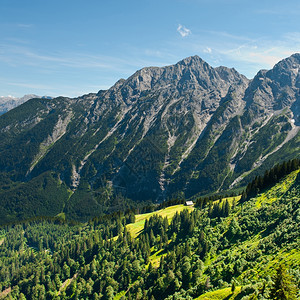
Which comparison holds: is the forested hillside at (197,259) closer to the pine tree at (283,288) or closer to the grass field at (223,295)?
the grass field at (223,295)

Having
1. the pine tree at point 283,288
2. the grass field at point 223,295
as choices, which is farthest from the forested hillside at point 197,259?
the pine tree at point 283,288

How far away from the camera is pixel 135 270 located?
4117 inches

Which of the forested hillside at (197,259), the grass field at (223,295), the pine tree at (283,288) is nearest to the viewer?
the pine tree at (283,288)

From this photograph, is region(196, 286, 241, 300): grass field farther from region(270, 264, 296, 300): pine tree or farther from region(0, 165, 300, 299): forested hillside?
region(270, 264, 296, 300): pine tree

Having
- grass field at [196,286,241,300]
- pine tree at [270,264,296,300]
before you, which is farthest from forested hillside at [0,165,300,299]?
pine tree at [270,264,296,300]

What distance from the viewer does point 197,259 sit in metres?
85.1

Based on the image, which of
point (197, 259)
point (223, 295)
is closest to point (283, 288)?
point (223, 295)

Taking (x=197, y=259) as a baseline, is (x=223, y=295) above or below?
above

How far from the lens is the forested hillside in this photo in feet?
186

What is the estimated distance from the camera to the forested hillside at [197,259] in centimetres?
5658

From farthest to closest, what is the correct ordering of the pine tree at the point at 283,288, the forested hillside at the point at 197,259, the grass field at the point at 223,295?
the forested hillside at the point at 197,259
the grass field at the point at 223,295
the pine tree at the point at 283,288

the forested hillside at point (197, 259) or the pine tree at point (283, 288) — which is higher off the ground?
the pine tree at point (283, 288)

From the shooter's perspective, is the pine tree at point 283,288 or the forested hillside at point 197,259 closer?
the pine tree at point 283,288

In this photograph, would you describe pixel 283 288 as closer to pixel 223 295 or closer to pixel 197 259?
pixel 223 295
